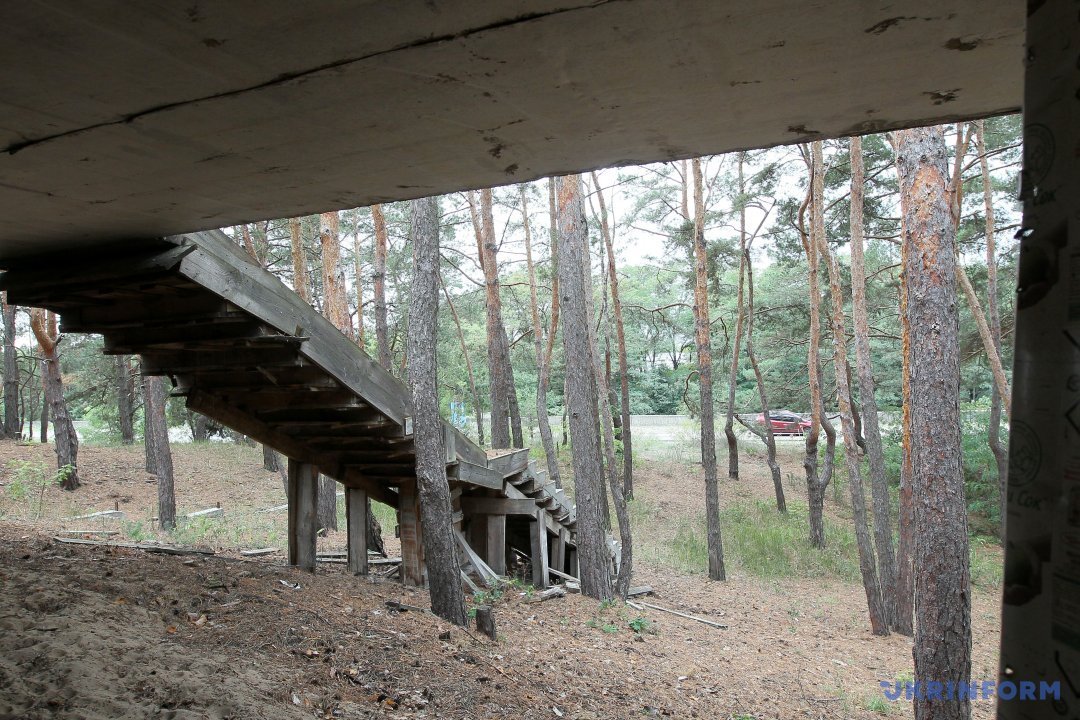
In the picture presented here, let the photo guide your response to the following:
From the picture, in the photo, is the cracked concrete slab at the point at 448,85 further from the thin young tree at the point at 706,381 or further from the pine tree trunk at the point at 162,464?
the thin young tree at the point at 706,381

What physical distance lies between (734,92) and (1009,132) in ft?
56.8

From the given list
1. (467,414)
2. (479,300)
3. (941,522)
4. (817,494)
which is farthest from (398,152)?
(467,414)

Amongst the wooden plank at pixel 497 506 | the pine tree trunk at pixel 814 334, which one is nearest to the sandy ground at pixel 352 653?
the wooden plank at pixel 497 506

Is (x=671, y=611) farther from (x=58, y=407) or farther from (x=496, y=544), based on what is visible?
(x=58, y=407)

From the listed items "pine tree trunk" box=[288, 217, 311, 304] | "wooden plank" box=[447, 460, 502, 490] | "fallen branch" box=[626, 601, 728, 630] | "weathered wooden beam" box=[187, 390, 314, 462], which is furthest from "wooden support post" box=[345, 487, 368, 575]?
"pine tree trunk" box=[288, 217, 311, 304]

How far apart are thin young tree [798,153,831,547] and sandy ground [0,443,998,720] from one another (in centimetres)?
614

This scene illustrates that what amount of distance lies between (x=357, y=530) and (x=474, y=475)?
1771 mm

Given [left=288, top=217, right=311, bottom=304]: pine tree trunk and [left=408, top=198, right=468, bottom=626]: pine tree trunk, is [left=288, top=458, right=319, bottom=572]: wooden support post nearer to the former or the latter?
[left=408, top=198, right=468, bottom=626]: pine tree trunk

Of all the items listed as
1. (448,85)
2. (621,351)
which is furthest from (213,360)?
(621,351)

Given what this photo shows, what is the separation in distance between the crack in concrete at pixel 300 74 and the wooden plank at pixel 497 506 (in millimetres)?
8758

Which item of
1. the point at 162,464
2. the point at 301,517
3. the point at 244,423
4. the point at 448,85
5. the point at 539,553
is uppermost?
the point at 448,85

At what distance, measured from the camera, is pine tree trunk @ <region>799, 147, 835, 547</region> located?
13.2 meters

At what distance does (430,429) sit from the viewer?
7402 mm

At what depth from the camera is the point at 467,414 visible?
126 feet
